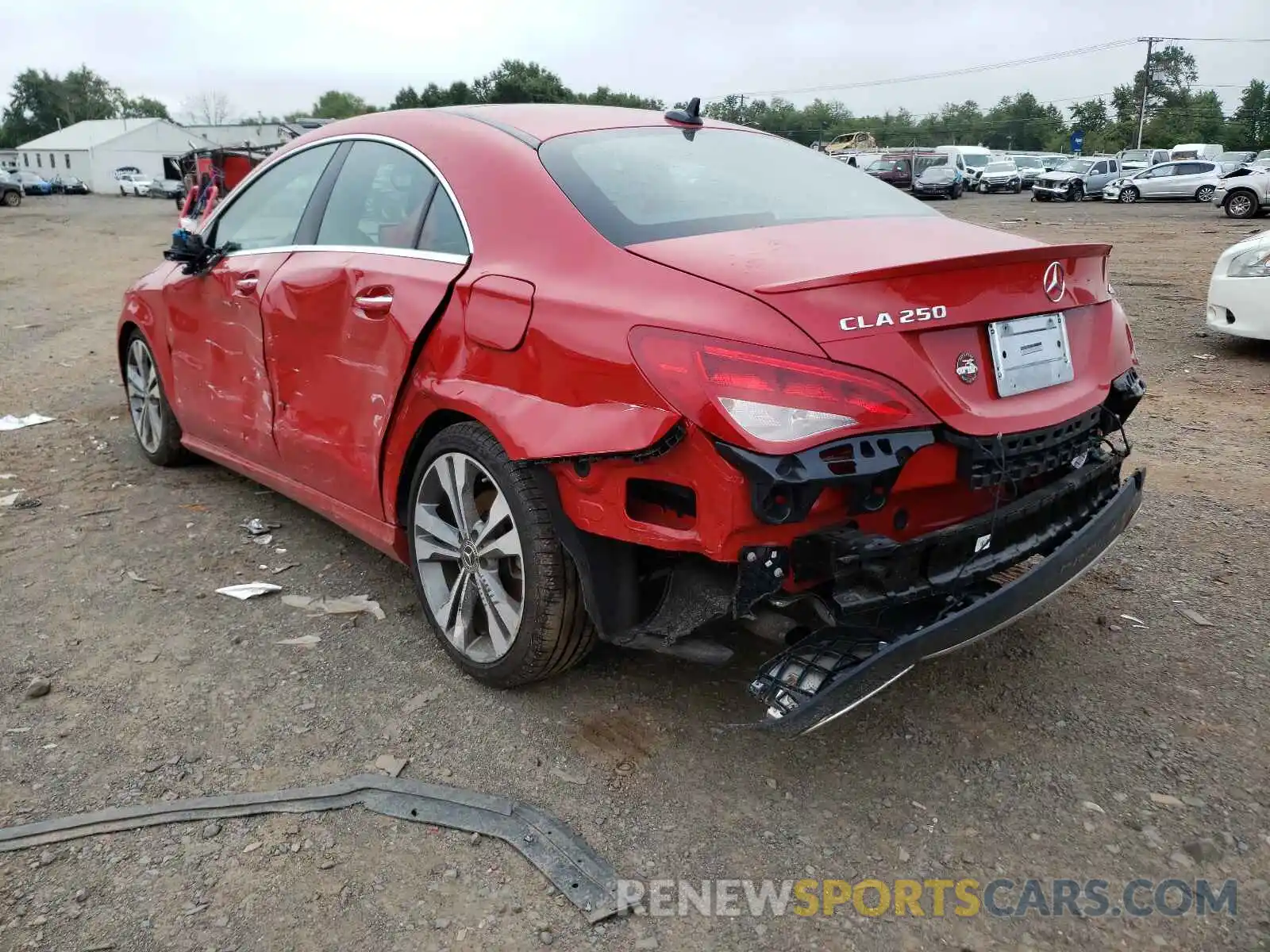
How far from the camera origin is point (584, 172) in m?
2.87

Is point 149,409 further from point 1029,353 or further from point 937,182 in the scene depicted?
point 937,182

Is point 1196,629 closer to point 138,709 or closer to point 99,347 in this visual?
point 138,709

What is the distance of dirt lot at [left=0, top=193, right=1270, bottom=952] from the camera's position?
7.02 feet

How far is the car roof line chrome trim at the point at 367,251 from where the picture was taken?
2.95 m

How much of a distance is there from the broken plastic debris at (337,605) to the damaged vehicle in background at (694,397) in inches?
13.7

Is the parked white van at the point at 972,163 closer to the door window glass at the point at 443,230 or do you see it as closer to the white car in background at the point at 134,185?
the door window glass at the point at 443,230

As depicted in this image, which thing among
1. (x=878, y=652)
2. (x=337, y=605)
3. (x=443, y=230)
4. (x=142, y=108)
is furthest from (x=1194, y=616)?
(x=142, y=108)

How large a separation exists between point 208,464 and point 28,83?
120 m

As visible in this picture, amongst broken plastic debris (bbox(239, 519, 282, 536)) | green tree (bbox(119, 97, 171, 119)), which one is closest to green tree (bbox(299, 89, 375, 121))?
green tree (bbox(119, 97, 171, 119))

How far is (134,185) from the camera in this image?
196ft

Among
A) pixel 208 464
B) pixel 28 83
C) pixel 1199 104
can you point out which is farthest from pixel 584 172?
pixel 28 83

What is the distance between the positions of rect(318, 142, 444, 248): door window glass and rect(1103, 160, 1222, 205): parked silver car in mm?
33992

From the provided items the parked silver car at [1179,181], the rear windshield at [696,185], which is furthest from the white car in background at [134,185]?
the rear windshield at [696,185]

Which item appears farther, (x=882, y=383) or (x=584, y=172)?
(x=584, y=172)
